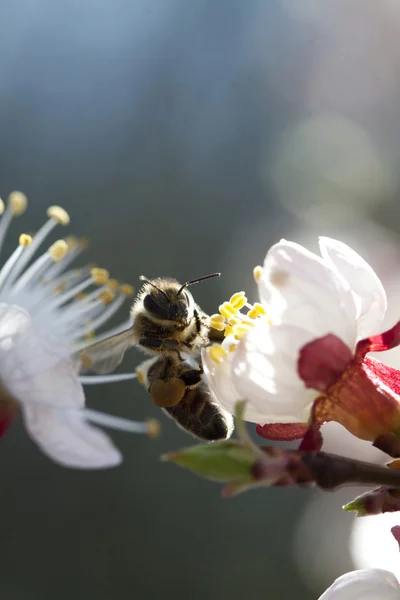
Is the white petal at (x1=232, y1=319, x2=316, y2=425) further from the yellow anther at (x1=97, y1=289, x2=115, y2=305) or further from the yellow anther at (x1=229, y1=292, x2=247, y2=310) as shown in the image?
the yellow anther at (x1=97, y1=289, x2=115, y2=305)

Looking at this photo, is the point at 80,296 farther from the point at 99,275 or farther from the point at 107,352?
the point at 107,352

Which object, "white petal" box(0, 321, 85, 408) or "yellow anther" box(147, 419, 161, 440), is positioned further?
"yellow anther" box(147, 419, 161, 440)

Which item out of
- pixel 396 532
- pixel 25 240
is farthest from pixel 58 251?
pixel 396 532

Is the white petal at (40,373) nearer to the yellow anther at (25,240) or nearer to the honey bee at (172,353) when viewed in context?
the honey bee at (172,353)

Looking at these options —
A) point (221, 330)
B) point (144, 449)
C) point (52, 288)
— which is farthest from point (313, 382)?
point (144, 449)

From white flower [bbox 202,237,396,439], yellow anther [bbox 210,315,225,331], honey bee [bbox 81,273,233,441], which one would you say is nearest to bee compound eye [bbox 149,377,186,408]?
honey bee [bbox 81,273,233,441]

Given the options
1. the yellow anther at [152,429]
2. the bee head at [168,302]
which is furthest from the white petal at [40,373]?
the bee head at [168,302]
